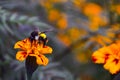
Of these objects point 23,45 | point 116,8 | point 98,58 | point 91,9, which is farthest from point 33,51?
point 91,9

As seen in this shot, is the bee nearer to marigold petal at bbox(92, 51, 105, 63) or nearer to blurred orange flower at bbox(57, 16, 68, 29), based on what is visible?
marigold petal at bbox(92, 51, 105, 63)

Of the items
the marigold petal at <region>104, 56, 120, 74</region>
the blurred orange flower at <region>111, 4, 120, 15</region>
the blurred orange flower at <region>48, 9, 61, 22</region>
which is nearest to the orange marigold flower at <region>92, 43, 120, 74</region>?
the marigold petal at <region>104, 56, 120, 74</region>

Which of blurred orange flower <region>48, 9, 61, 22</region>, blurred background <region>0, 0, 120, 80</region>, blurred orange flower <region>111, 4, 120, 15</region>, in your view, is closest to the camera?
blurred background <region>0, 0, 120, 80</region>

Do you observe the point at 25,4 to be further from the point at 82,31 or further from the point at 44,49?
the point at 44,49


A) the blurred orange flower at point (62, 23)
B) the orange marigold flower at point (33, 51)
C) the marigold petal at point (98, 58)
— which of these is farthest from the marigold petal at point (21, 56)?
the blurred orange flower at point (62, 23)

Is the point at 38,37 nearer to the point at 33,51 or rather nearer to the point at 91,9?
the point at 33,51
